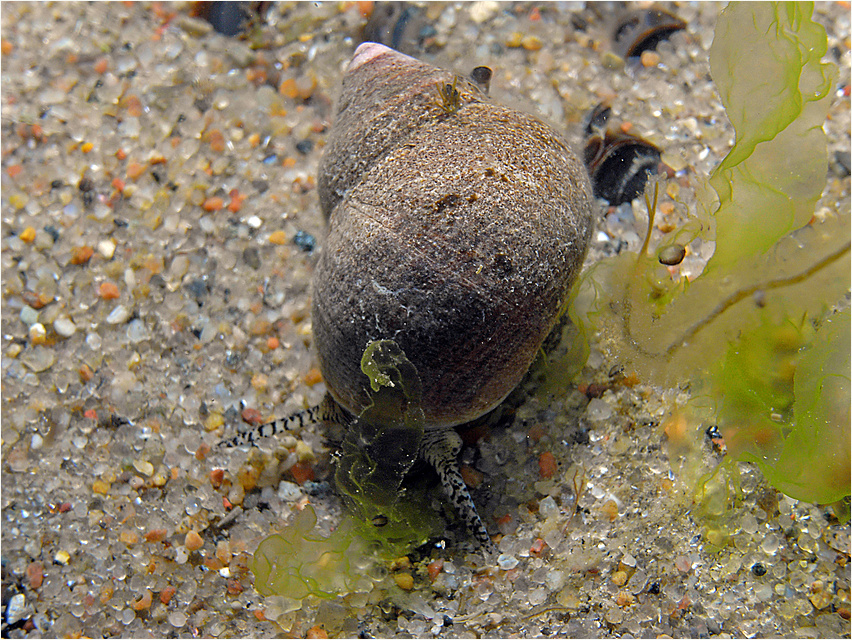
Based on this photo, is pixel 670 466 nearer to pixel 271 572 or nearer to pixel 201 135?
pixel 271 572

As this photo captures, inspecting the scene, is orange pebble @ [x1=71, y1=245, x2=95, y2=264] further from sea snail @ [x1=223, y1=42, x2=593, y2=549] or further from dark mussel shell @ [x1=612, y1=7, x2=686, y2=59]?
dark mussel shell @ [x1=612, y1=7, x2=686, y2=59]

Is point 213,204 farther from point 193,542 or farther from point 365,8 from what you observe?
point 193,542

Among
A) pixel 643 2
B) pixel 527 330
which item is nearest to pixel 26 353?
pixel 527 330

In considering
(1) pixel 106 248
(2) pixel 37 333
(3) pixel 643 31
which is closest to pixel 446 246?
(1) pixel 106 248

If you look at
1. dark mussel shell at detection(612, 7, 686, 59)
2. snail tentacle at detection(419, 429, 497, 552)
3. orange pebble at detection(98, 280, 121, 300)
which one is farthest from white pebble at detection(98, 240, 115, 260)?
dark mussel shell at detection(612, 7, 686, 59)

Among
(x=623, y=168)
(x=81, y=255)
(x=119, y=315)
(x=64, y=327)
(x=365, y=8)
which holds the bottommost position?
(x=64, y=327)

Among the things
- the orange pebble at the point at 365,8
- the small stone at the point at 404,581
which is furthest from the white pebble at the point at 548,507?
the orange pebble at the point at 365,8

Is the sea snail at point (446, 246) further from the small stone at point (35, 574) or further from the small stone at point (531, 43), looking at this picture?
the small stone at point (35, 574)
